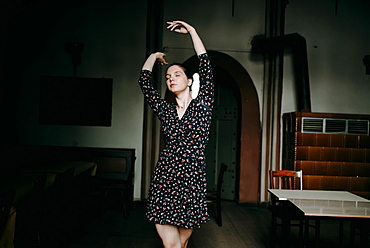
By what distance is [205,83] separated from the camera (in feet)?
7.25

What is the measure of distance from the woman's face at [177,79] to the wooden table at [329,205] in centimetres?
126

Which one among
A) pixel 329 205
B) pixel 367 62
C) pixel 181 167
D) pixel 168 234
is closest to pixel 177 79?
pixel 181 167

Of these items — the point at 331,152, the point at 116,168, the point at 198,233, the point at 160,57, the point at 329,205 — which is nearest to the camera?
the point at 160,57

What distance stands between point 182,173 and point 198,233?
2884 millimetres

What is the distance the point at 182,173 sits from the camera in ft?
6.91

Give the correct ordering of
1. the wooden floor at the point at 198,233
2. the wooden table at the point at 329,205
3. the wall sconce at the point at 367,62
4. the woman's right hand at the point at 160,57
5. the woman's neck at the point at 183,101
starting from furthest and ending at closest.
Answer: the wall sconce at the point at 367,62, the wooden floor at the point at 198,233, the wooden table at the point at 329,205, the woman's right hand at the point at 160,57, the woman's neck at the point at 183,101

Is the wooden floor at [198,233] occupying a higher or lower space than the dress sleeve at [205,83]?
lower

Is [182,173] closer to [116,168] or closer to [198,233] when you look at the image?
[198,233]

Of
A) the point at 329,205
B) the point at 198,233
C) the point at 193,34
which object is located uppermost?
the point at 193,34

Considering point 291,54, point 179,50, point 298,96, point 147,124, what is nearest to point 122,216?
point 147,124

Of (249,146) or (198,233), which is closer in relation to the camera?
(198,233)

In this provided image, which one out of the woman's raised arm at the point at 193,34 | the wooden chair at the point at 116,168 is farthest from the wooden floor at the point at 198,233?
the woman's raised arm at the point at 193,34

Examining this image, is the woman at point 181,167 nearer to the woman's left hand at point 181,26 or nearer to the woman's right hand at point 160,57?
the woman's left hand at point 181,26

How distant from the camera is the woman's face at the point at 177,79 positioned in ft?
7.23
